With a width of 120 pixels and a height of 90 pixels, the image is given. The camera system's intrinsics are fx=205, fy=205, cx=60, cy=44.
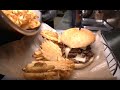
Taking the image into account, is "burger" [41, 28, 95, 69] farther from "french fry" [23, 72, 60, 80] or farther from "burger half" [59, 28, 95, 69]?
"french fry" [23, 72, 60, 80]

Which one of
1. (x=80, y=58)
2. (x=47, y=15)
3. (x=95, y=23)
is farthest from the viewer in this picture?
(x=95, y=23)

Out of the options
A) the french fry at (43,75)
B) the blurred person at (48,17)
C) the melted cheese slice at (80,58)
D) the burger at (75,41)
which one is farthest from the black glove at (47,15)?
the french fry at (43,75)

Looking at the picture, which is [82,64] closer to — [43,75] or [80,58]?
[80,58]

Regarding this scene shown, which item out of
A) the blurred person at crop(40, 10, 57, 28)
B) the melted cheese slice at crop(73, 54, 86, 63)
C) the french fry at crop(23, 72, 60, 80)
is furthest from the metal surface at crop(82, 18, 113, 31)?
the french fry at crop(23, 72, 60, 80)

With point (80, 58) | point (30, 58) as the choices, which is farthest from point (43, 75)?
point (80, 58)

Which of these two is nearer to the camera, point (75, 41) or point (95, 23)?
point (75, 41)

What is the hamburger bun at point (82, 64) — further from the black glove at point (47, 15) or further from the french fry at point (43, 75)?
the black glove at point (47, 15)

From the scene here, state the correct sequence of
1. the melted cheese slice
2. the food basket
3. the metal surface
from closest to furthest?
1. the food basket
2. the melted cheese slice
3. the metal surface

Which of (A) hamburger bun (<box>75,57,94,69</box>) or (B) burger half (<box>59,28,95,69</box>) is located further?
(B) burger half (<box>59,28,95,69</box>)

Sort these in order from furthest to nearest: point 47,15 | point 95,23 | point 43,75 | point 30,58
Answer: point 95,23, point 47,15, point 30,58, point 43,75

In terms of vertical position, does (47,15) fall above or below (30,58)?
above
